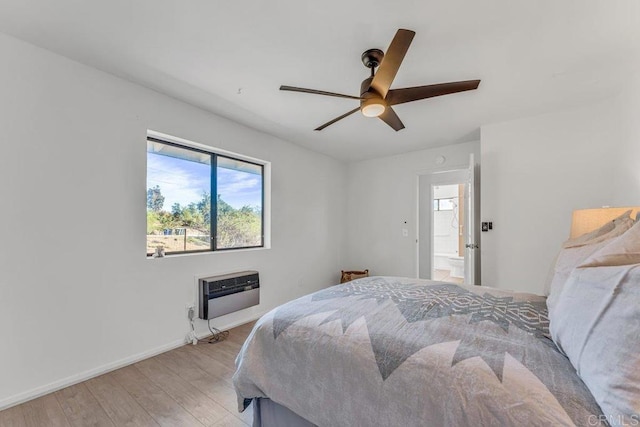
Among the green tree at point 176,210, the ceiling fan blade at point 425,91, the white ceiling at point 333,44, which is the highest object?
the white ceiling at point 333,44

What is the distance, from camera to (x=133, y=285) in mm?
2391

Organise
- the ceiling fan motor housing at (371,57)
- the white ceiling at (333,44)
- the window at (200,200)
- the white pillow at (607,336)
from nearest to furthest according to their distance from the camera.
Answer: the white pillow at (607,336), the white ceiling at (333,44), the ceiling fan motor housing at (371,57), the window at (200,200)

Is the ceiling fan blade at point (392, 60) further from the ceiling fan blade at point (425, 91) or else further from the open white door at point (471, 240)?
the open white door at point (471, 240)

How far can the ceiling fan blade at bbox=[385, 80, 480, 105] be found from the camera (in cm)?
182

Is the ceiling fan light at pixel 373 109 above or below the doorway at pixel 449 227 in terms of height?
above

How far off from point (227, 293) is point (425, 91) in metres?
2.69

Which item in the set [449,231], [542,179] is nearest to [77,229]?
[542,179]

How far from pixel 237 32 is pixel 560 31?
2124 mm

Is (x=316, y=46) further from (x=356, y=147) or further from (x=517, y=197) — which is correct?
(x=517, y=197)

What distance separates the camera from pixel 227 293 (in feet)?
9.64

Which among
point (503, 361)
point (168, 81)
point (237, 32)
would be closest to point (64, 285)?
point (168, 81)

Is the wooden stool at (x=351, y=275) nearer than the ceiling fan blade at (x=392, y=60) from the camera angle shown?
No

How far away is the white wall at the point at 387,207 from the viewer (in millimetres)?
4397

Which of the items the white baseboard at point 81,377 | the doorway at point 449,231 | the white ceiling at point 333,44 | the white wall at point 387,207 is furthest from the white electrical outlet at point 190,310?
the doorway at point 449,231
